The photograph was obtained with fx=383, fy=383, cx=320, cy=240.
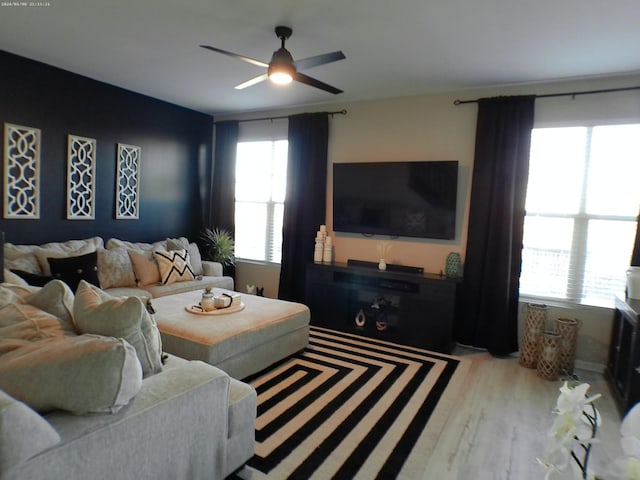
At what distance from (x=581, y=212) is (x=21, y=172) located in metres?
5.31

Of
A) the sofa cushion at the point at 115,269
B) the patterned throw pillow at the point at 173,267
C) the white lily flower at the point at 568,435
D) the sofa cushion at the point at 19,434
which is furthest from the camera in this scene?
the patterned throw pillow at the point at 173,267

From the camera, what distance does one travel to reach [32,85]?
3.71 meters

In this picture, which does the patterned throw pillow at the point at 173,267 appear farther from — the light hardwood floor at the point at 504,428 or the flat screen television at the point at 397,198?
the light hardwood floor at the point at 504,428

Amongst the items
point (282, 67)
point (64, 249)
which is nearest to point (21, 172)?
point (64, 249)

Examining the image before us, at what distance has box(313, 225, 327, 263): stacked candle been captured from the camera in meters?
4.65

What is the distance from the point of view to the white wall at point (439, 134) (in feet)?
11.3

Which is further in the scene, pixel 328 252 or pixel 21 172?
pixel 328 252

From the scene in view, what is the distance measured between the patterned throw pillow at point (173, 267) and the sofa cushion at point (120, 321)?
2.63 metres

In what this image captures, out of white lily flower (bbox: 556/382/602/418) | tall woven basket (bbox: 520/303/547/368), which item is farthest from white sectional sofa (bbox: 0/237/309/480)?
tall woven basket (bbox: 520/303/547/368)

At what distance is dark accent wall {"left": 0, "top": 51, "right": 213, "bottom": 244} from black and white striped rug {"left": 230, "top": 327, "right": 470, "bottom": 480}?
2.77m

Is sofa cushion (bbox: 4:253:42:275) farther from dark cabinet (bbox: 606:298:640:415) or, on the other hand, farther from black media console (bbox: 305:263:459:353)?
dark cabinet (bbox: 606:298:640:415)

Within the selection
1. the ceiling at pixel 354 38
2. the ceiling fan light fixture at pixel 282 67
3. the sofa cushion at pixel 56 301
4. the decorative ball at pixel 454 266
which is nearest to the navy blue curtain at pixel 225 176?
the ceiling at pixel 354 38

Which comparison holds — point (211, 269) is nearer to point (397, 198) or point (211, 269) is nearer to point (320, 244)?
point (320, 244)

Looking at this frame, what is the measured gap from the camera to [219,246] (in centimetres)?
525
